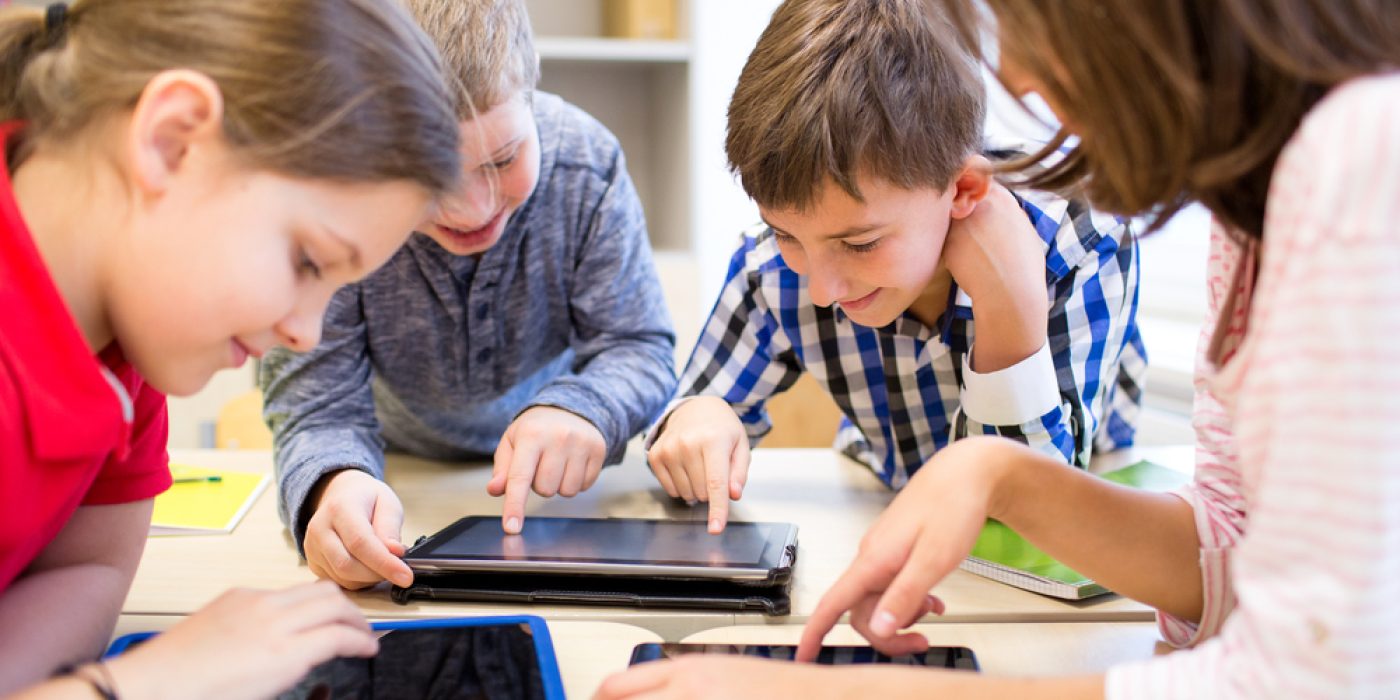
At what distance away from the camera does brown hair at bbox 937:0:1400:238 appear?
19.3 inches

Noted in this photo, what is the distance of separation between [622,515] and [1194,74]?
0.65m

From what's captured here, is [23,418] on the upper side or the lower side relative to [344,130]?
lower

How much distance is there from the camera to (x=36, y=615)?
69cm

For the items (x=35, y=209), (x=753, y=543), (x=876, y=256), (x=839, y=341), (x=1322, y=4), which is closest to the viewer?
(x=1322, y=4)

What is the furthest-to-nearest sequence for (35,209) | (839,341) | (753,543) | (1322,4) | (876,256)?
(839,341) → (876,256) → (753,543) → (35,209) → (1322,4)

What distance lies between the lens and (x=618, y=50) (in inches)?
87.0

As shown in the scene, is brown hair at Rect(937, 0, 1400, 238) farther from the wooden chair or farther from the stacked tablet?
the wooden chair

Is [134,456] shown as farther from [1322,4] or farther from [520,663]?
[1322,4]

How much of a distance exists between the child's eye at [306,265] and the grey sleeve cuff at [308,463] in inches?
12.6

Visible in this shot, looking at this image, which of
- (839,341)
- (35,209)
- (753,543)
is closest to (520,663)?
(753,543)

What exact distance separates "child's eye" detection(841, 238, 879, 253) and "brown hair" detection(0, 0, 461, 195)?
441 millimetres

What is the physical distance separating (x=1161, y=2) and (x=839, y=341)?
707 millimetres

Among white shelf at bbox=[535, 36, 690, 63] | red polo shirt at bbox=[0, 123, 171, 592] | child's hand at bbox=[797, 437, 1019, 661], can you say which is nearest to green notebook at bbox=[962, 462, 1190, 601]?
child's hand at bbox=[797, 437, 1019, 661]

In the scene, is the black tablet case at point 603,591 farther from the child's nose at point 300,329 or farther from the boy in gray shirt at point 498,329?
the child's nose at point 300,329
